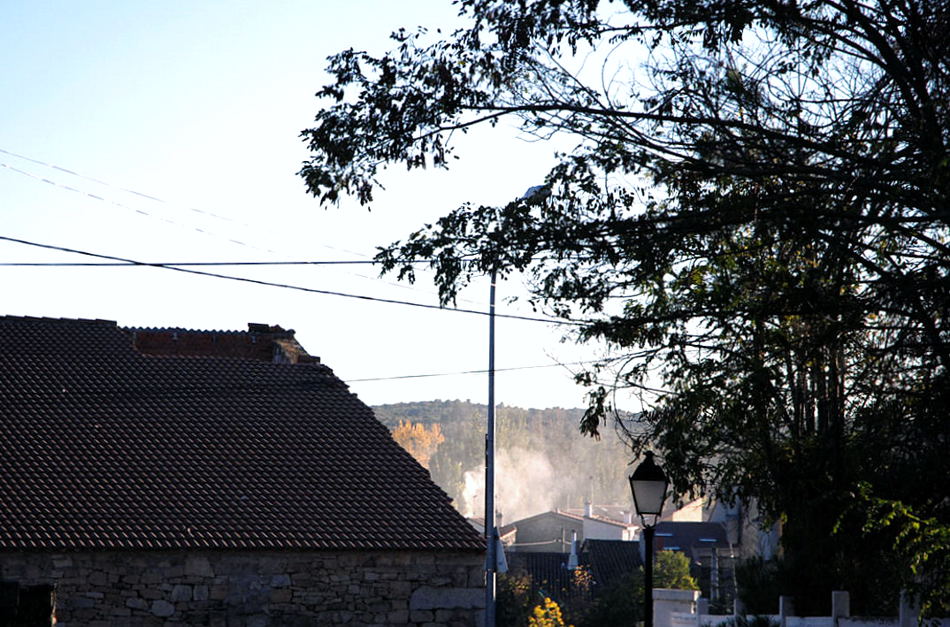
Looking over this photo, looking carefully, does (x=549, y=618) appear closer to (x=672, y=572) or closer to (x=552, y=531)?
(x=672, y=572)

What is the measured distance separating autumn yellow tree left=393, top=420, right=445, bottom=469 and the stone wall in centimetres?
11001

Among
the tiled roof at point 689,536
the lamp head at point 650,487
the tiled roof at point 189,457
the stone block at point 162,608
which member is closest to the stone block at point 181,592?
the stone block at point 162,608

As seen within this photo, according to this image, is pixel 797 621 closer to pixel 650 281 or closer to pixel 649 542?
pixel 649 542

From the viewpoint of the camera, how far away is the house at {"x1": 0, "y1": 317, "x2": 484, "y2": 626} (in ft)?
58.7

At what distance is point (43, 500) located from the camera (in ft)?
61.4

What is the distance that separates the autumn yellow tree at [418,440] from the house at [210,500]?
106 meters

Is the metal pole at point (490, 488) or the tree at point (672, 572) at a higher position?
the metal pole at point (490, 488)

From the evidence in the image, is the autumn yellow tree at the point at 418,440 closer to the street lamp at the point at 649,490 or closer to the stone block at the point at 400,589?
the stone block at the point at 400,589

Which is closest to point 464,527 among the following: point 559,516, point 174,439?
point 174,439

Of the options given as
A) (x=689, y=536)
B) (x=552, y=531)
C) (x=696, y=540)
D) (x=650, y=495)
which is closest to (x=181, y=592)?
(x=650, y=495)

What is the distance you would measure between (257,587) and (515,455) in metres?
130

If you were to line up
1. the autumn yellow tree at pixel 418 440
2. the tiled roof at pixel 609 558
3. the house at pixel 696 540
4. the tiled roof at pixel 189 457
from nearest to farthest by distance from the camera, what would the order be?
the tiled roof at pixel 189 457, the tiled roof at pixel 609 558, the house at pixel 696 540, the autumn yellow tree at pixel 418 440

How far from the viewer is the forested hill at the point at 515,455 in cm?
13638

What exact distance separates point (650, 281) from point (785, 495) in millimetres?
3038
